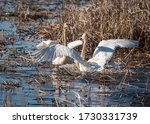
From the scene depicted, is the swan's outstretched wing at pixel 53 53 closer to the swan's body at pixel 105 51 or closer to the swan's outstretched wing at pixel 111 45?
the swan's body at pixel 105 51

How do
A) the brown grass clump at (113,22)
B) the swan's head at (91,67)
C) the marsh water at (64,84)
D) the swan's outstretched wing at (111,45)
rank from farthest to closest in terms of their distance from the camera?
the brown grass clump at (113,22) < the swan's outstretched wing at (111,45) < the swan's head at (91,67) < the marsh water at (64,84)

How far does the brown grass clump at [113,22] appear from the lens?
445 inches

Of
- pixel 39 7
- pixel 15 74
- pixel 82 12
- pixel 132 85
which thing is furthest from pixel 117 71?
pixel 39 7

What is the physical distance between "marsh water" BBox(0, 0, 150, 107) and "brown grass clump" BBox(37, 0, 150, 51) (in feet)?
1.48

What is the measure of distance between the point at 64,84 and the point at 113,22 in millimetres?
2404

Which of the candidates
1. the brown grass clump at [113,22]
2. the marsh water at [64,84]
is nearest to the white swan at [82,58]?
the marsh water at [64,84]

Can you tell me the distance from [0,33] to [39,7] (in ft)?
16.2

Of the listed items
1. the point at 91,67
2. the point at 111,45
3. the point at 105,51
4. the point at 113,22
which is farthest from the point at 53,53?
the point at 113,22

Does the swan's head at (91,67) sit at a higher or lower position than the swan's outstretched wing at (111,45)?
lower

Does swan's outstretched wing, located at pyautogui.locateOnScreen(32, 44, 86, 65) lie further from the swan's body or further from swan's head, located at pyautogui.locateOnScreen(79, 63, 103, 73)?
the swan's body

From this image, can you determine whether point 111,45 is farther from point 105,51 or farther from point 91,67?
point 91,67

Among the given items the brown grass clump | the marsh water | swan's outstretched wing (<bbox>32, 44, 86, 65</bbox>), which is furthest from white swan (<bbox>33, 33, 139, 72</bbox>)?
the brown grass clump

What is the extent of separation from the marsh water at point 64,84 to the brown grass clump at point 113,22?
0.45 m

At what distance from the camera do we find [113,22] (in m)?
11.3
